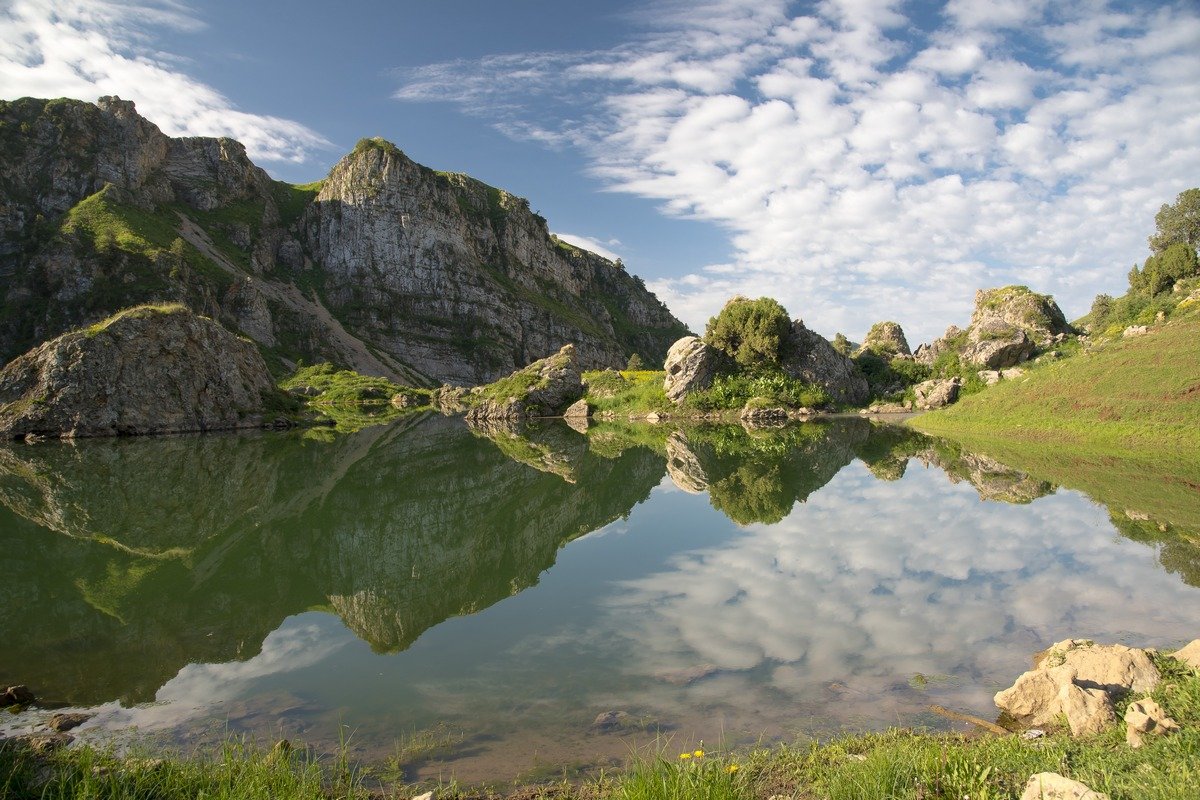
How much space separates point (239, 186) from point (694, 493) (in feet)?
567

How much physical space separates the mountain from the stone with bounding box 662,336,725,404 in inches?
3169

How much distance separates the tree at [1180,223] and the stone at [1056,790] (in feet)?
257

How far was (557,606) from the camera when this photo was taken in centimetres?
1145

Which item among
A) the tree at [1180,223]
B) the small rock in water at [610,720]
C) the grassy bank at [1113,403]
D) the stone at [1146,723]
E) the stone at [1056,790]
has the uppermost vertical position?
the tree at [1180,223]

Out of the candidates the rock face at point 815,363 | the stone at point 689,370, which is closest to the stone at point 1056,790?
the stone at point 689,370

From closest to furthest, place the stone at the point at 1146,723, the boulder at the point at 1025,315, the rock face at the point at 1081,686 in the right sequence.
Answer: the stone at the point at 1146,723, the rock face at the point at 1081,686, the boulder at the point at 1025,315

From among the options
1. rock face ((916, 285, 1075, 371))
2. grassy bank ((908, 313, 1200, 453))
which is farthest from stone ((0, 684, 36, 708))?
rock face ((916, 285, 1075, 371))

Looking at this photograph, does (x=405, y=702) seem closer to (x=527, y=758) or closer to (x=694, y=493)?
(x=527, y=758)

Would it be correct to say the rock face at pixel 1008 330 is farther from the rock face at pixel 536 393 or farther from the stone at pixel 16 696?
the stone at pixel 16 696

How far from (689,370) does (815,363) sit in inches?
581

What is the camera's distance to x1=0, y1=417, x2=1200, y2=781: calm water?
748cm

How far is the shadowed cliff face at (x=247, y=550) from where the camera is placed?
991 centimetres

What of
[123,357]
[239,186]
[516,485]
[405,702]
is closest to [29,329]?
[123,357]

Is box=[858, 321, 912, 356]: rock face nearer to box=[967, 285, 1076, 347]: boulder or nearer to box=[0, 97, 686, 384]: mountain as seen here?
→ box=[967, 285, 1076, 347]: boulder
